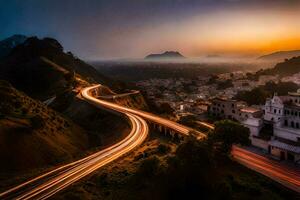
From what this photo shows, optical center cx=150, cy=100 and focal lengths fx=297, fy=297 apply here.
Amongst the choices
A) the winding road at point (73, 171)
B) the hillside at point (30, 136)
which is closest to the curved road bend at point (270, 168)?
the winding road at point (73, 171)

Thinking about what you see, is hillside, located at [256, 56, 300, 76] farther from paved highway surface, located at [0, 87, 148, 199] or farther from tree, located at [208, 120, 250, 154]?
paved highway surface, located at [0, 87, 148, 199]

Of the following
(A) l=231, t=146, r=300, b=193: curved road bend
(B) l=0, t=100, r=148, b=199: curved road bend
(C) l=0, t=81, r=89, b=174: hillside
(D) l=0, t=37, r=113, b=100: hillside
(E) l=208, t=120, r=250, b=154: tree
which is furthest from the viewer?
(D) l=0, t=37, r=113, b=100: hillside

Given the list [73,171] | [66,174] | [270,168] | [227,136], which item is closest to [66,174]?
[66,174]

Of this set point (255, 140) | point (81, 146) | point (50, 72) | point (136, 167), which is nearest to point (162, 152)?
point (136, 167)

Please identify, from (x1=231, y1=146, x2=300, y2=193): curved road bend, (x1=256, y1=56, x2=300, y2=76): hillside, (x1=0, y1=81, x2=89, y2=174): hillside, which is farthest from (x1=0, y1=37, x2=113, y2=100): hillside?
(x1=256, y1=56, x2=300, y2=76): hillside

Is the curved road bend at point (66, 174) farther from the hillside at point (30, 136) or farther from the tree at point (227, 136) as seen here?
the tree at point (227, 136)

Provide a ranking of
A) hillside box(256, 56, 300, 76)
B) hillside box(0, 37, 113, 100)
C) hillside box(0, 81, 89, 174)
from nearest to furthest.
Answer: hillside box(0, 81, 89, 174)
hillside box(0, 37, 113, 100)
hillside box(256, 56, 300, 76)
